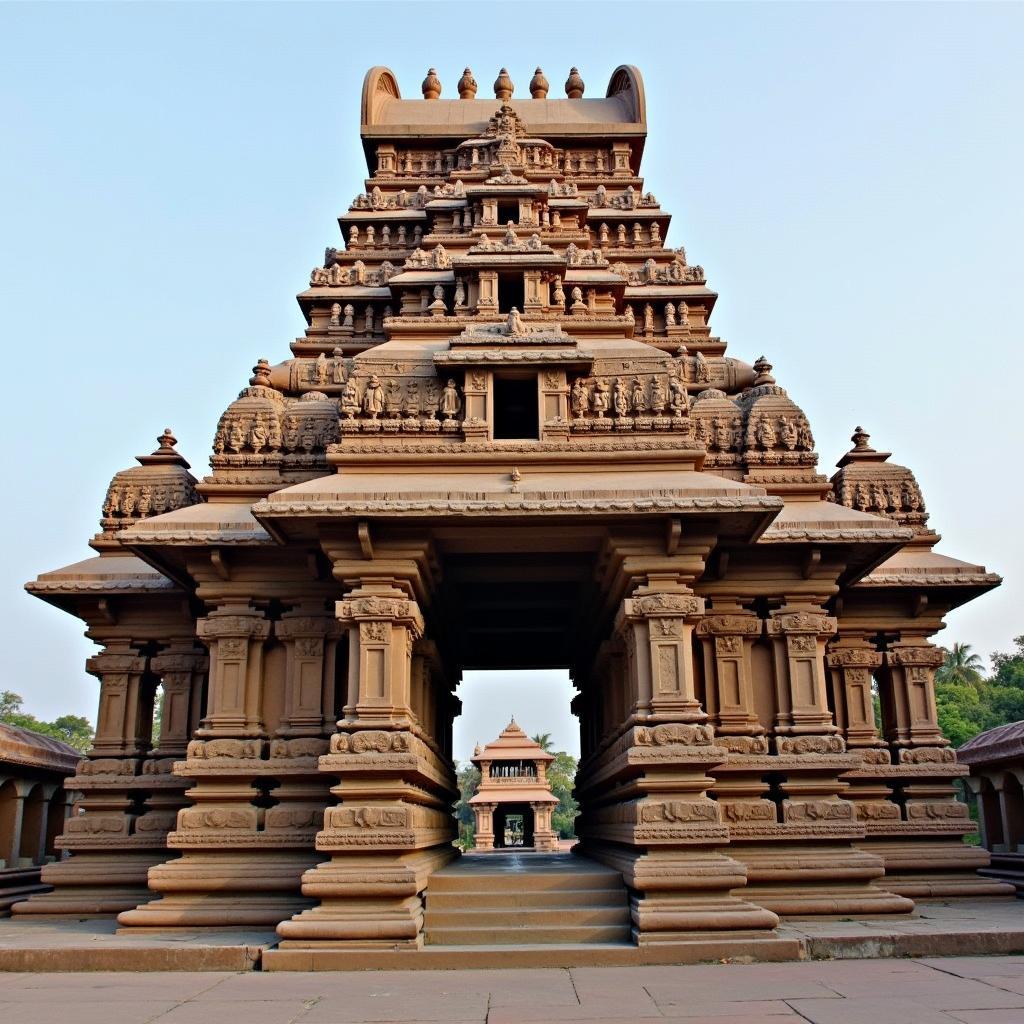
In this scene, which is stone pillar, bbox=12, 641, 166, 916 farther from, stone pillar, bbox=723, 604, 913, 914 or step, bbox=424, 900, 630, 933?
stone pillar, bbox=723, 604, 913, 914

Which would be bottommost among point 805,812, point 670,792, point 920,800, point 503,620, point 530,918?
point 530,918

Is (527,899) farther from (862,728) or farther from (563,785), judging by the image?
(563,785)

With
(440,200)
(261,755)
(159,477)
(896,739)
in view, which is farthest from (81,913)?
(440,200)

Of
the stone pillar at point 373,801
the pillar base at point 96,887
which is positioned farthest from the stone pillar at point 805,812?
the pillar base at point 96,887

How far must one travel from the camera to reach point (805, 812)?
11.1m

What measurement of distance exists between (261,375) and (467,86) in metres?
13.5

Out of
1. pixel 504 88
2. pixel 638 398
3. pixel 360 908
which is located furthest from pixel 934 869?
pixel 504 88

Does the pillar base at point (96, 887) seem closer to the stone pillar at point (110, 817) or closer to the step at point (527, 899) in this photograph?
the stone pillar at point (110, 817)

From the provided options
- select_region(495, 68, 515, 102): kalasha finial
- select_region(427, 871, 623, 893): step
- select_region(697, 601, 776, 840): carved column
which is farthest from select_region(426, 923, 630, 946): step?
select_region(495, 68, 515, 102): kalasha finial

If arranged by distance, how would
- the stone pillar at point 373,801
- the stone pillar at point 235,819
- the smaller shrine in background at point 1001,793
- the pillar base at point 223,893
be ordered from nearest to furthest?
1. the stone pillar at point 373,801
2. the pillar base at point 223,893
3. the stone pillar at point 235,819
4. the smaller shrine in background at point 1001,793

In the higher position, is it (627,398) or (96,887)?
(627,398)

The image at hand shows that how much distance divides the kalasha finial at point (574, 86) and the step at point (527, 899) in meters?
19.9

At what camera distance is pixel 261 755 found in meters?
11.0

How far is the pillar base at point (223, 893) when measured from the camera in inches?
410
